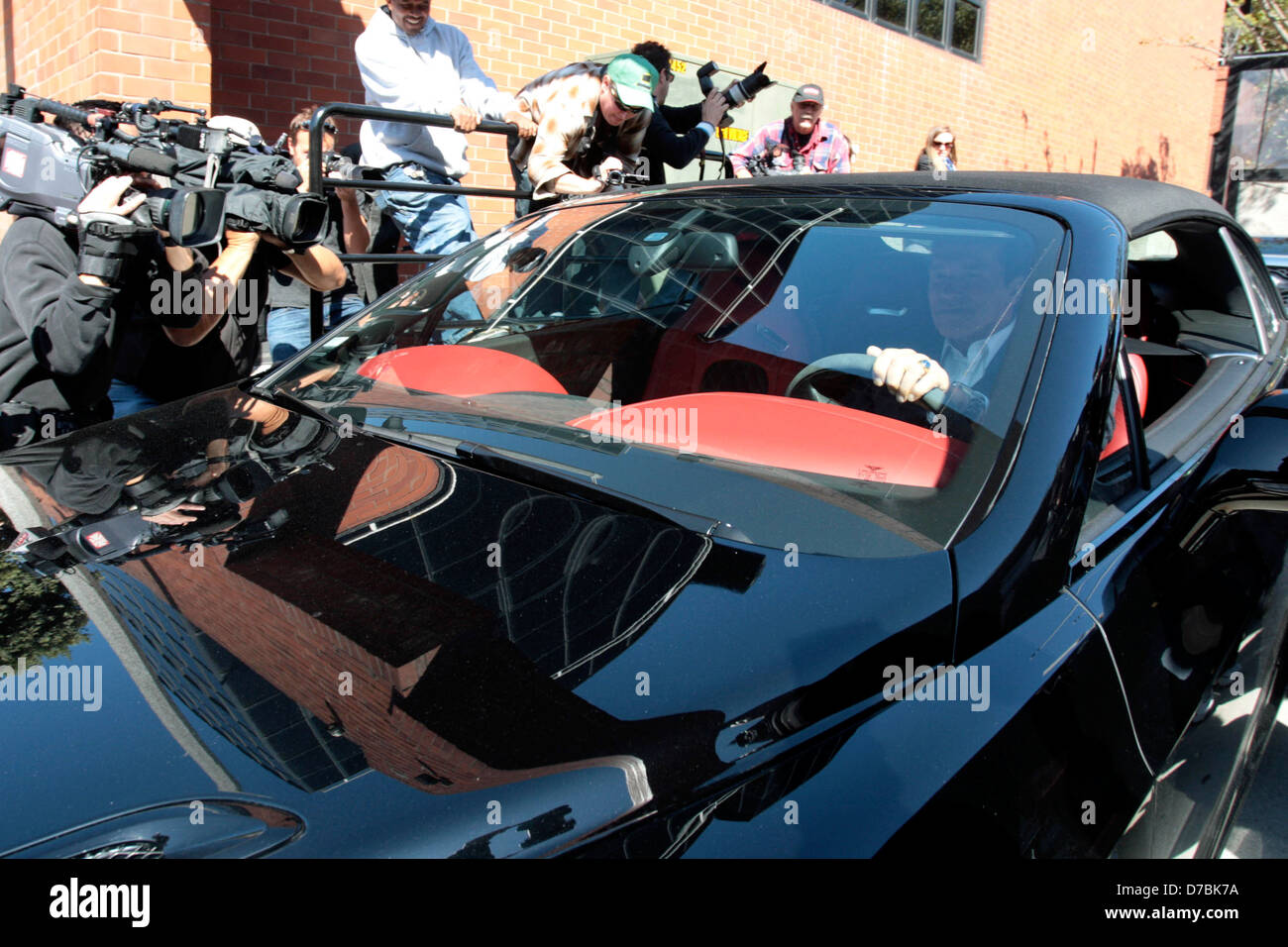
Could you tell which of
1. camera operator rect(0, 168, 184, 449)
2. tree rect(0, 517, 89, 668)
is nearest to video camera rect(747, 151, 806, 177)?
camera operator rect(0, 168, 184, 449)

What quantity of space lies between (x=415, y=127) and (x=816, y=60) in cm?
577

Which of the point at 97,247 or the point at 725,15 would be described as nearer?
the point at 97,247

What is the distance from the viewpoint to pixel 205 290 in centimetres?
300

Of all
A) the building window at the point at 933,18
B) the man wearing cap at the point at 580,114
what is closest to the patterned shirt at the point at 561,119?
the man wearing cap at the point at 580,114

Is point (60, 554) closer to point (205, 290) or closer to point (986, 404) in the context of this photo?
point (986, 404)

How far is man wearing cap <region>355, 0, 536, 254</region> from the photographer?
4.39m

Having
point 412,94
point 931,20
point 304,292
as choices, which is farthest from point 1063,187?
point 931,20

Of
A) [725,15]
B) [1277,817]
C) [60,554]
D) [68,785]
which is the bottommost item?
[1277,817]

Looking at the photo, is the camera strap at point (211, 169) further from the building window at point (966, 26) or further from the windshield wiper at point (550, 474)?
the building window at point (966, 26)

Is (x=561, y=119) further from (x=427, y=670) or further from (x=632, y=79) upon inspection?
(x=427, y=670)

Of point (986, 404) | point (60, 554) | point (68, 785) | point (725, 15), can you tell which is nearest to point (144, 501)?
point (60, 554)

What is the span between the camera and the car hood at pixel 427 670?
96 centimetres

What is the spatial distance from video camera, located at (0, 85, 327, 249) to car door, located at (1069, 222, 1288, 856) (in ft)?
7.35

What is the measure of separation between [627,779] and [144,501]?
110cm
